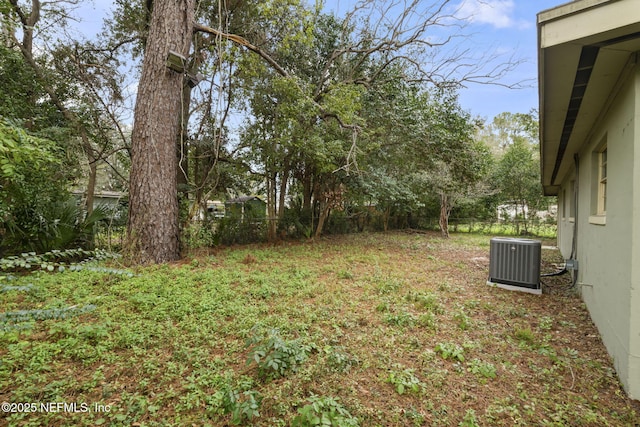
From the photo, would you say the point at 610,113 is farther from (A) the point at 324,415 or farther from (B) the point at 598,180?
(A) the point at 324,415

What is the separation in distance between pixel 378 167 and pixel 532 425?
24.8 feet

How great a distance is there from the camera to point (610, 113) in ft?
9.28

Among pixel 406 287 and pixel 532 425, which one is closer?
pixel 532 425

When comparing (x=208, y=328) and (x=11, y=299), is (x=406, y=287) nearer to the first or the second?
(x=208, y=328)

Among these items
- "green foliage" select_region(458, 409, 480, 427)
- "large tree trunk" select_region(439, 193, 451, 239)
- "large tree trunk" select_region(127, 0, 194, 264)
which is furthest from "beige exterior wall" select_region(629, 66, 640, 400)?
"large tree trunk" select_region(439, 193, 451, 239)

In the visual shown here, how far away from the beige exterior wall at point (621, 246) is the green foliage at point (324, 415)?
219 cm

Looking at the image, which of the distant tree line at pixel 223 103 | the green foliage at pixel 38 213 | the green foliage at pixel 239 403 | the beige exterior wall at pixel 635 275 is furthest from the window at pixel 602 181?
the green foliage at pixel 38 213

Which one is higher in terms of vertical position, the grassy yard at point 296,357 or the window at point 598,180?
the window at point 598,180

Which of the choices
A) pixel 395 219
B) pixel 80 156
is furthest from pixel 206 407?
pixel 395 219

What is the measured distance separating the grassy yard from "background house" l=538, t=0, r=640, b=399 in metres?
0.47

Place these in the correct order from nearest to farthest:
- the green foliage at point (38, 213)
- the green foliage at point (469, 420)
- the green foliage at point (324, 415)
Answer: the green foliage at point (324, 415) < the green foliage at point (469, 420) < the green foliage at point (38, 213)

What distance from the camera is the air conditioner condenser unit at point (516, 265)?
4465mm

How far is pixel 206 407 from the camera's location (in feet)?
5.81

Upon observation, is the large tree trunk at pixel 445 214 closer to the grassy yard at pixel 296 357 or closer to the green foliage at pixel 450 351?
the grassy yard at pixel 296 357
